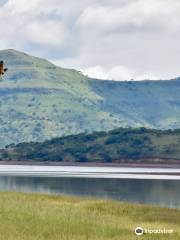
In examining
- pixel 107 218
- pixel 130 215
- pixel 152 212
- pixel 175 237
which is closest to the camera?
pixel 175 237

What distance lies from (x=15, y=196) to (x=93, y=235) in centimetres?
3192

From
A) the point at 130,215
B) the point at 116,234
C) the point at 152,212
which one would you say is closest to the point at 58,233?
the point at 116,234

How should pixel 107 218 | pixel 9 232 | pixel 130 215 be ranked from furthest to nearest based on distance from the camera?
pixel 130 215
pixel 107 218
pixel 9 232

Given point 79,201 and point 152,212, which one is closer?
point 152,212

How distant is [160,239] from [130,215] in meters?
21.9

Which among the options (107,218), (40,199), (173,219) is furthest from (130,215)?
(40,199)

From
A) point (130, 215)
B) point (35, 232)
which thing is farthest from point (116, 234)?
point (130, 215)

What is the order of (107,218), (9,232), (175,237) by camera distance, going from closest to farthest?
(9,232), (175,237), (107,218)

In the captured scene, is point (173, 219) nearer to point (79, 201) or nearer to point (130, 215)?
point (130, 215)

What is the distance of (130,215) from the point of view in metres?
64.5

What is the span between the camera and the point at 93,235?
4362 centimetres

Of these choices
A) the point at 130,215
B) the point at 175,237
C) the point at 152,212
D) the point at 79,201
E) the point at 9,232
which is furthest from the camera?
the point at 79,201

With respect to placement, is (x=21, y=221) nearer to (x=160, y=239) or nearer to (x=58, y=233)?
(x=58, y=233)

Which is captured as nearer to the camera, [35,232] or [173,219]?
[35,232]
